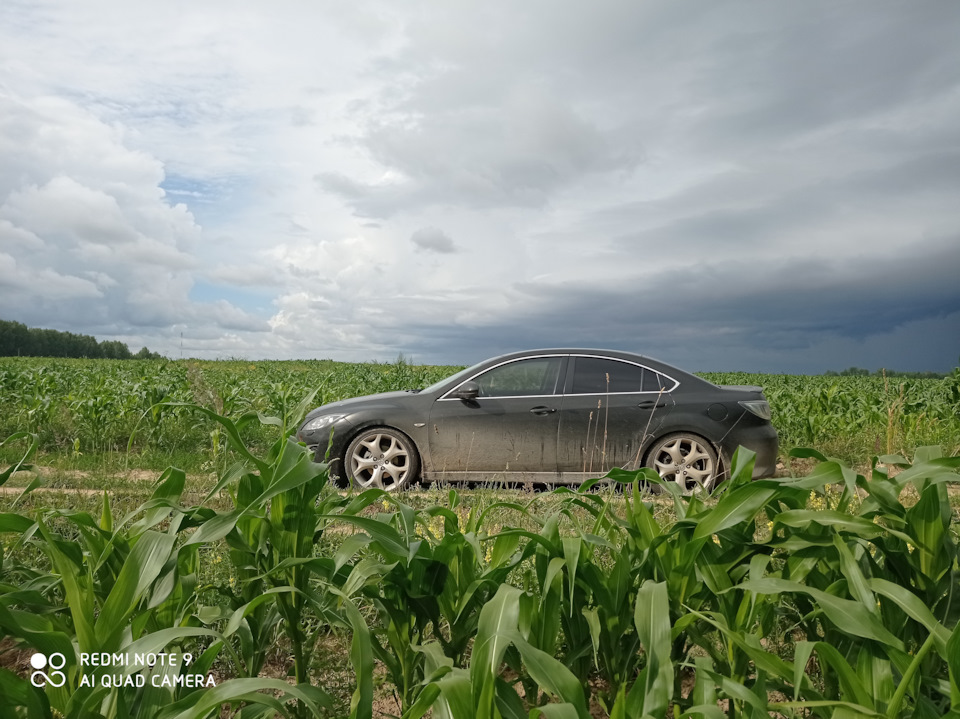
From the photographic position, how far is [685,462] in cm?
794

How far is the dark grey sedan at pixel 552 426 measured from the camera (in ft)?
26.3

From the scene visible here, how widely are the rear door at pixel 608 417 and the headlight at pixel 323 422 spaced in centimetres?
267

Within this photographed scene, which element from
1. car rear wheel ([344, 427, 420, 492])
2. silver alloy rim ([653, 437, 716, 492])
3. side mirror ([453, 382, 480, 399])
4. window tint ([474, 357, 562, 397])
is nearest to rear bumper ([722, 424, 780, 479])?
silver alloy rim ([653, 437, 716, 492])

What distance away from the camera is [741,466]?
98.2 inches

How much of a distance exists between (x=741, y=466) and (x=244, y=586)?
1.81 metres

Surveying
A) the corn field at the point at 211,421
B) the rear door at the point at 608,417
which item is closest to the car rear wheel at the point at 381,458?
the rear door at the point at 608,417

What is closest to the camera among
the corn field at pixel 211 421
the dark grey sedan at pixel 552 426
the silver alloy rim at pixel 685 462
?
the silver alloy rim at pixel 685 462

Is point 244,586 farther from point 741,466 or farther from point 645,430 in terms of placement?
point 645,430

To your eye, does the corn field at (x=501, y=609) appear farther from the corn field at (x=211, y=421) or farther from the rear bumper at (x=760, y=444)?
the corn field at (x=211, y=421)

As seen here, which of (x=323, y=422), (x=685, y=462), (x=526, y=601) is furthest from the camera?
(x=323, y=422)

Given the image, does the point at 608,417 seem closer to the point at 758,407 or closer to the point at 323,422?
the point at 758,407

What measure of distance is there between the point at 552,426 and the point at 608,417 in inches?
26.2

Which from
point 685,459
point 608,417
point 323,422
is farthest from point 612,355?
point 323,422

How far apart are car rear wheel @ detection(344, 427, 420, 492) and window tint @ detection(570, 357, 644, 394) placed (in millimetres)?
2109
